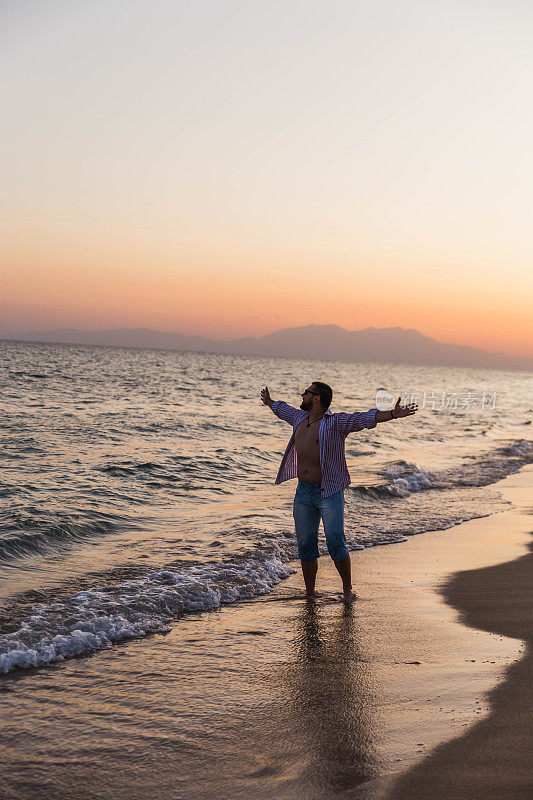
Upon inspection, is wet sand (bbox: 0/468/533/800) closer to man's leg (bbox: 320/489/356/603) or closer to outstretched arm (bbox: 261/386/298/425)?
man's leg (bbox: 320/489/356/603)

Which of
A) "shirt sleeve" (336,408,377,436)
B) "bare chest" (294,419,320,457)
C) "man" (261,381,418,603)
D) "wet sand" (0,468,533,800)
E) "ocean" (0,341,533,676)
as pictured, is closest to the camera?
"wet sand" (0,468,533,800)

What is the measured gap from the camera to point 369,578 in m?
7.38

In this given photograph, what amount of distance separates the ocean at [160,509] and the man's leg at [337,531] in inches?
37.8

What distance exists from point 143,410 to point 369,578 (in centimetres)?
2282

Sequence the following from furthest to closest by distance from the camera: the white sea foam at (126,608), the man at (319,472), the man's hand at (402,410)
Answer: the man at (319,472)
the man's hand at (402,410)
the white sea foam at (126,608)

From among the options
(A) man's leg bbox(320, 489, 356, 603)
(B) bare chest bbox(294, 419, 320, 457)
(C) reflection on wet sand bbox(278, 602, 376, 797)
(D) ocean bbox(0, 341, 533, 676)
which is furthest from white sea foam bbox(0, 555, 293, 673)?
(B) bare chest bbox(294, 419, 320, 457)

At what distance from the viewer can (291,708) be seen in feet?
13.3

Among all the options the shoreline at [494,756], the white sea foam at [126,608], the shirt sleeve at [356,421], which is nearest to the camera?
the shoreline at [494,756]

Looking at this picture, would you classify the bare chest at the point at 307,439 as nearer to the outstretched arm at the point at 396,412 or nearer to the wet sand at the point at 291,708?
the outstretched arm at the point at 396,412

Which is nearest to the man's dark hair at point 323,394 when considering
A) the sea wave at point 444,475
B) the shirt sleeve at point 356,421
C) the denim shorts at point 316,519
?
the shirt sleeve at point 356,421

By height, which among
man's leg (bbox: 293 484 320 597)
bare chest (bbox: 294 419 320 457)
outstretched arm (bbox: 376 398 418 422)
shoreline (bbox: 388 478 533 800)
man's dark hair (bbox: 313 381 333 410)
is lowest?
shoreline (bbox: 388 478 533 800)

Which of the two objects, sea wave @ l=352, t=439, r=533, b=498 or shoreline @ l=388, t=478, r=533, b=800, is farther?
sea wave @ l=352, t=439, r=533, b=498

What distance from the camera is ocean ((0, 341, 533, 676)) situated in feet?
19.7

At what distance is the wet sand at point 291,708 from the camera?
3.26 metres
